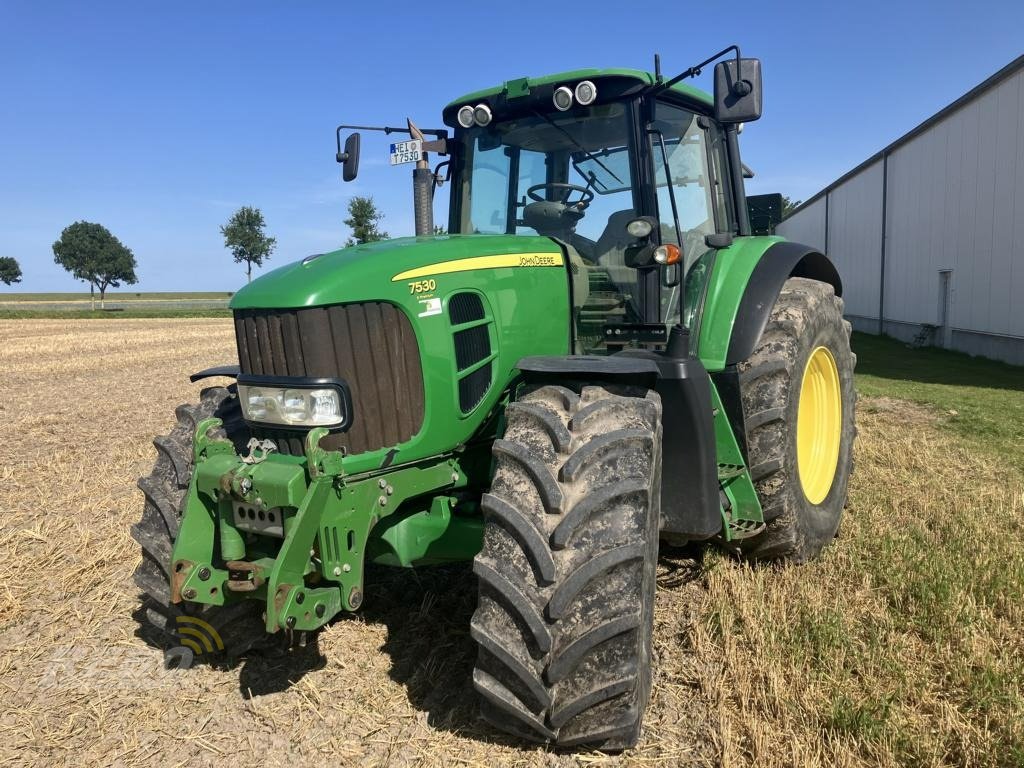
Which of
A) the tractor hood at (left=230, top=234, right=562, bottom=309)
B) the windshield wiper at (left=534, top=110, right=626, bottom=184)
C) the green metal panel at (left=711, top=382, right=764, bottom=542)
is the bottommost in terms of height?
the green metal panel at (left=711, top=382, right=764, bottom=542)

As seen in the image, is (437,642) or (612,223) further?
(612,223)

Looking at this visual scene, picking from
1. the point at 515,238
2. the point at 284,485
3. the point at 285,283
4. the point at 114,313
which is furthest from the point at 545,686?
the point at 114,313

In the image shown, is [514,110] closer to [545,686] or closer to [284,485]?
[284,485]

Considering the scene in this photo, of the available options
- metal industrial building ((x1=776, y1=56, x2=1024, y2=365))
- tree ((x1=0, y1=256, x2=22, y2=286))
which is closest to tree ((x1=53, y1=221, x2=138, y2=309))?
tree ((x1=0, y1=256, x2=22, y2=286))

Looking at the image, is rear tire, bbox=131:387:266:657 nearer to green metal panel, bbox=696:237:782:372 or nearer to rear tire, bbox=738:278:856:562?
green metal panel, bbox=696:237:782:372

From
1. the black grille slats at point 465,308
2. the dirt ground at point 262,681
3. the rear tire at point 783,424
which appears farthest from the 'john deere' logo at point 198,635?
the rear tire at point 783,424

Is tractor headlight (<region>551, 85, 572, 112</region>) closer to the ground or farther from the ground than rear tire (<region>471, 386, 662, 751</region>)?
farther from the ground

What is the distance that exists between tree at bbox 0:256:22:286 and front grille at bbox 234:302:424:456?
335 ft

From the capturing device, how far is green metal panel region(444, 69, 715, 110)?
3637 millimetres

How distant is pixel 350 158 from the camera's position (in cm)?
436

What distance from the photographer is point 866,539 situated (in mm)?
4371

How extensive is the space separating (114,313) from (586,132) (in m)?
43.0

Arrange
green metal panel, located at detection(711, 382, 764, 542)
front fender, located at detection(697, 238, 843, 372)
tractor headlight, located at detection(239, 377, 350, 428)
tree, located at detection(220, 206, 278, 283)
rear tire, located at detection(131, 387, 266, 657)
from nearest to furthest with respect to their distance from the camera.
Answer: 1. tractor headlight, located at detection(239, 377, 350, 428)
2. rear tire, located at detection(131, 387, 266, 657)
3. green metal panel, located at detection(711, 382, 764, 542)
4. front fender, located at detection(697, 238, 843, 372)
5. tree, located at detection(220, 206, 278, 283)

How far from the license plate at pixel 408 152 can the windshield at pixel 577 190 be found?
0.84 ft
